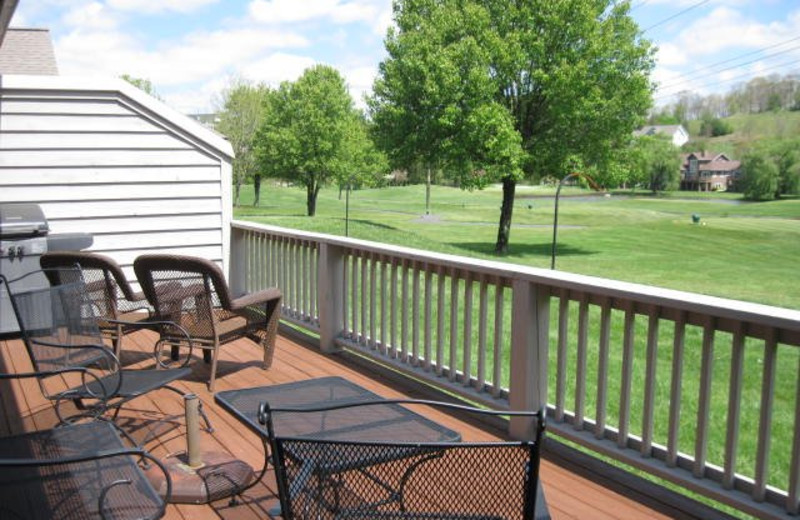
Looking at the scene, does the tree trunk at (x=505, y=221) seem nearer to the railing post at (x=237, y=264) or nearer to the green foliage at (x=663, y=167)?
the railing post at (x=237, y=264)

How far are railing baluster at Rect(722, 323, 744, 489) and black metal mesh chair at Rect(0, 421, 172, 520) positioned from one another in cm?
203

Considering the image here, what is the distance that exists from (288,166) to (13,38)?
31985 millimetres

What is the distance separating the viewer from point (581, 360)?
327 cm

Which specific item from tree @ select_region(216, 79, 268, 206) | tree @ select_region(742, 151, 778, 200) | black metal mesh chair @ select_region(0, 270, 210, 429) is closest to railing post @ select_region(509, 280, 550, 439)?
black metal mesh chair @ select_region(0, 270, 210, 429)

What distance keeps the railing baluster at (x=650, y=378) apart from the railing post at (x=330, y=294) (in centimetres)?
273

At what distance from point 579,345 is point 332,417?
130cm

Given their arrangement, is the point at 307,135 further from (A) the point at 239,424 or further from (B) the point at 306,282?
(A) the point at 239,424

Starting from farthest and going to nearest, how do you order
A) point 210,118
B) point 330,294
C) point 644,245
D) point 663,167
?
point 663,167 < point 210,118 < point 644,245 < point 330,294

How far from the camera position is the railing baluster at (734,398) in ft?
8.66

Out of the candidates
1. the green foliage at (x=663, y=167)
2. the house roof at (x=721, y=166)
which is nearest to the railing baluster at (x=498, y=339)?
the green foliage at (x=663, y=167)

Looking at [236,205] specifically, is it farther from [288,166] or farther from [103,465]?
[103,465]

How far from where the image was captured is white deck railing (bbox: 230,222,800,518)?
104 inches

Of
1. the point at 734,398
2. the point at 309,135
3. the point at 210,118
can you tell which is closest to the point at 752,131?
the point at 309,135

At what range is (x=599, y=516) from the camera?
281cm
